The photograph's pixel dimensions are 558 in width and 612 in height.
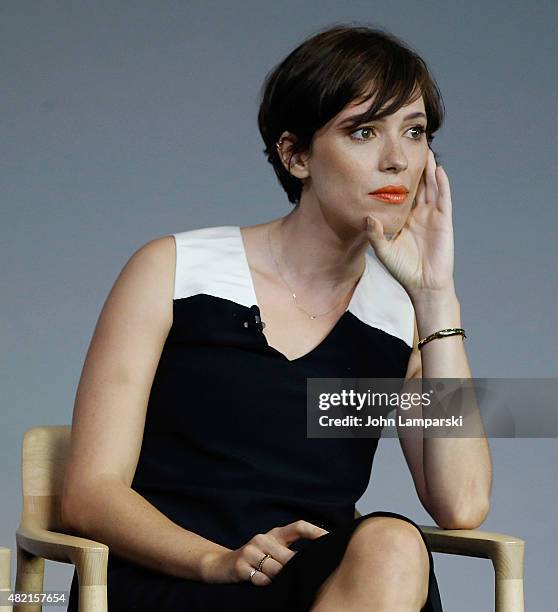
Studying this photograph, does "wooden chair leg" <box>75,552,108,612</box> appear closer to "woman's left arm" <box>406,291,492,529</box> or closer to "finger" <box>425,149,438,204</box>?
"woman's left arm" <box>406,291,492,529</box>

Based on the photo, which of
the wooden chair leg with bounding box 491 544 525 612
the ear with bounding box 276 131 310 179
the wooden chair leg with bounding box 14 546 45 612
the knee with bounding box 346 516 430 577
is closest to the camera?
the knee with bounding box 346 516 430 577

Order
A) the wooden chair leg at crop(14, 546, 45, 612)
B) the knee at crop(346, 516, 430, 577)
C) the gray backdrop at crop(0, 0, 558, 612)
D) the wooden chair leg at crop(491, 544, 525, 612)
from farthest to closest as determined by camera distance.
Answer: the gray backdrop at crop(0, 0, 558, 612) → the wooden chair leg at crop(14, 546, 45, 612) → the wooden chair leg at crop(491, 544, 525, 612) → the knee at crop(346, 516, 430, 577)

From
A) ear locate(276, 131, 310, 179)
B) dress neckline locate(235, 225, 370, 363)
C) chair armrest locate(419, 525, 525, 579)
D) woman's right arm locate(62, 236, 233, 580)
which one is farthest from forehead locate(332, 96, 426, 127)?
chair armrest locate(419, 525, 525, 579)

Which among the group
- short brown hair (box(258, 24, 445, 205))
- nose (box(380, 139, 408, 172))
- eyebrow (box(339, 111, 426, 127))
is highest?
short brown hair (box(258, 24, 445, 205))

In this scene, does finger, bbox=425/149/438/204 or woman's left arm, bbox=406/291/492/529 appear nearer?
woman's left arm, bbox=406/291/492/529

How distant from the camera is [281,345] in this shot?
192 cm

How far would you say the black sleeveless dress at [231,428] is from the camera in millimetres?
1802

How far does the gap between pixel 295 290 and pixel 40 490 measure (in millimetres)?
495

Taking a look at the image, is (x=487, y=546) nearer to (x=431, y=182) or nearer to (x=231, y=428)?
(x=231, y=428)

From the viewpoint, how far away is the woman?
176 cm

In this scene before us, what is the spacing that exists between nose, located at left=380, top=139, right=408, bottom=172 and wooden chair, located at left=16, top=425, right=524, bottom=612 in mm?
538

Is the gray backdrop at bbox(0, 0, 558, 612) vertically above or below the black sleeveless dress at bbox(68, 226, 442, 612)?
above

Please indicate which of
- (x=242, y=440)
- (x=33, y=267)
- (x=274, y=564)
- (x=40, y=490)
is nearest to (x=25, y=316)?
(x=33, y=267)

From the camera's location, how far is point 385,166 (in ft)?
6.18
